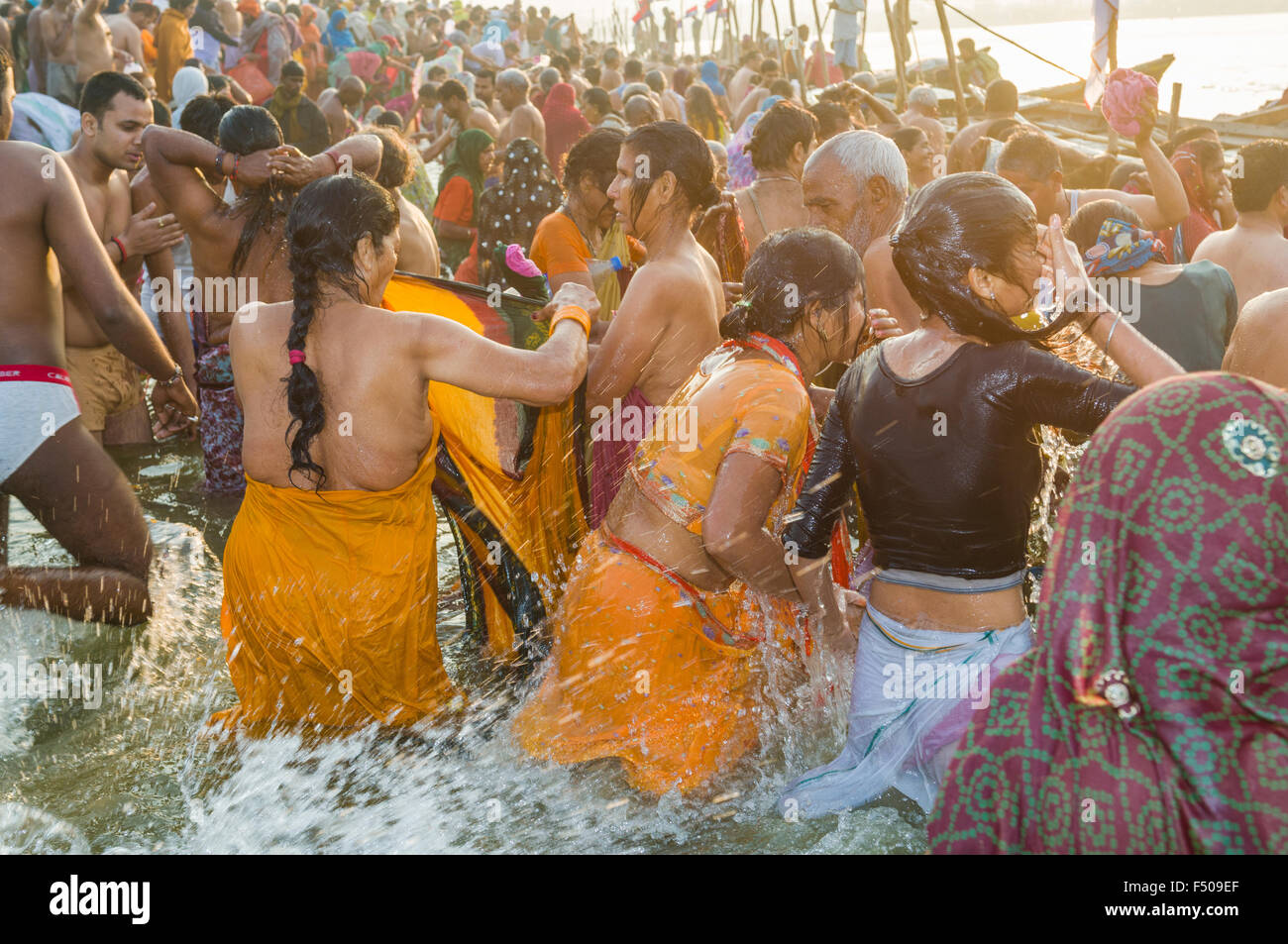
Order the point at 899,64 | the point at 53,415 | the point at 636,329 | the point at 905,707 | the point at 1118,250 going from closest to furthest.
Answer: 1. the point at 905,707
2. the point at 53,415
3. the point at 636,329
4. the point at 1118,250
5. the point at 899,64

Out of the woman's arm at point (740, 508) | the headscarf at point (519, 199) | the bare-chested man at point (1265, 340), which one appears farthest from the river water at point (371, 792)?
the headscarf at point (519, 199)

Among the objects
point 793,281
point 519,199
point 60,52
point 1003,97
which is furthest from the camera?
point 60,52

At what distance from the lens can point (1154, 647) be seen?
1.51 metres

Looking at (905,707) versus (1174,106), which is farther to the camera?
(1174,106)

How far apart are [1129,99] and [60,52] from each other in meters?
7.99

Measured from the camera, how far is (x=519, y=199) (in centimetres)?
688

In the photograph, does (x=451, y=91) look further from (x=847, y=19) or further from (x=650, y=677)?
(x=847, y=19)

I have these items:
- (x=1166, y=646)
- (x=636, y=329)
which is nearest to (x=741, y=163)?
(x=636, y=329)

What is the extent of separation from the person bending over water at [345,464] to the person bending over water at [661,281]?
1.20ft

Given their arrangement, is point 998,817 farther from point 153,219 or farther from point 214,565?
point 153,219

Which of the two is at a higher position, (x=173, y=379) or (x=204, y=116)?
(x=204, y=116)

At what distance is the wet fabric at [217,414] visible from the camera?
16.7 ft

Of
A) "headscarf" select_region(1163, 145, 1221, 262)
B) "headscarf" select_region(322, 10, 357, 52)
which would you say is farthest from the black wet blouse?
"headscarf" select_region(322, 10, 357, 52)

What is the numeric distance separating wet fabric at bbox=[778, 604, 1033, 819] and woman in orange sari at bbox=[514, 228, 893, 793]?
35 centimetres
